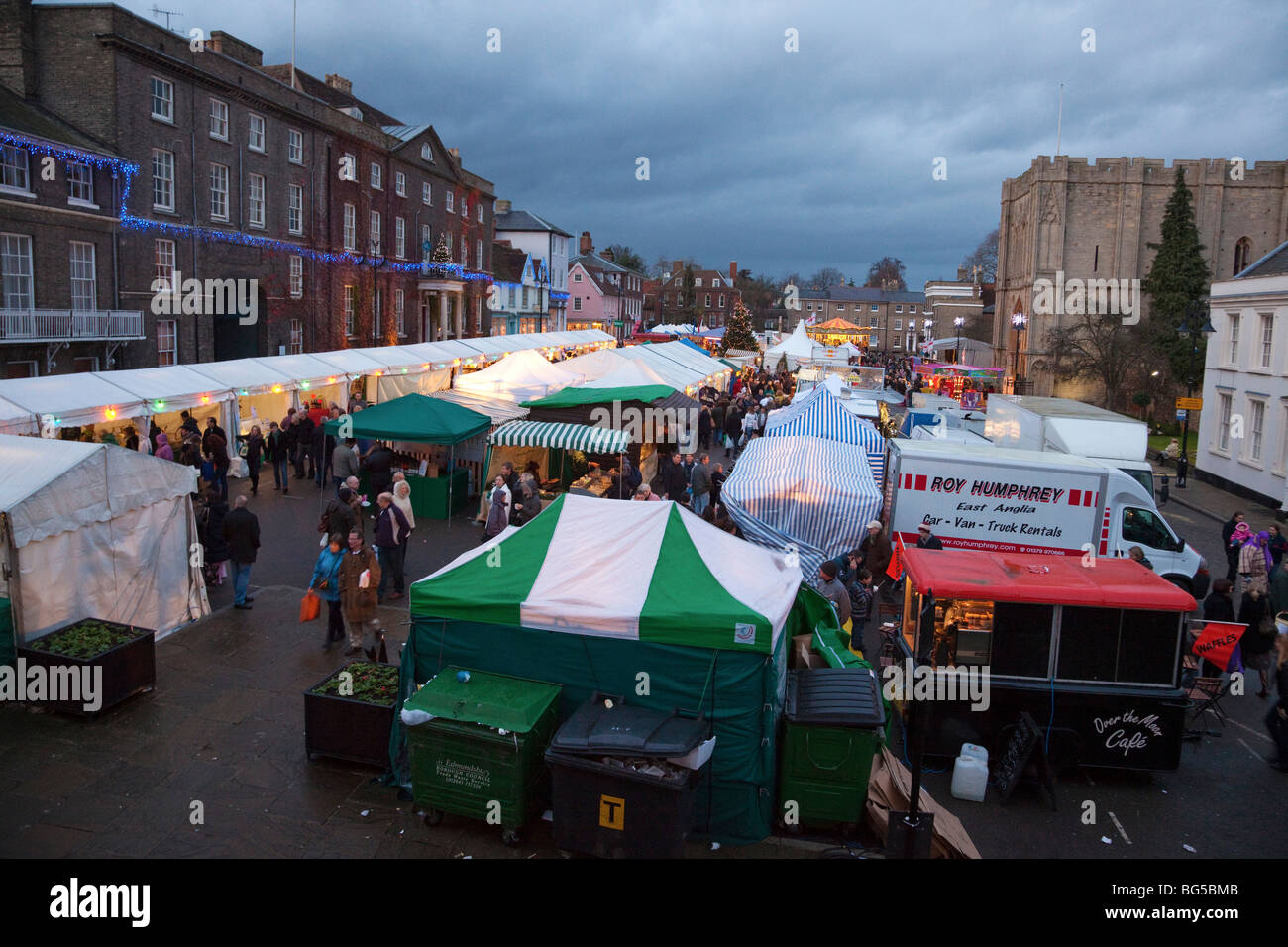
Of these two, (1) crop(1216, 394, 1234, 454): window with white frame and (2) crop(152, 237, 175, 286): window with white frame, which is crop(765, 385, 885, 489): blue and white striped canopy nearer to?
(1) crop(1216, 394, 1234, 454): window with white frame

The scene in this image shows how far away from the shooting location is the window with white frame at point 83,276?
967 inches

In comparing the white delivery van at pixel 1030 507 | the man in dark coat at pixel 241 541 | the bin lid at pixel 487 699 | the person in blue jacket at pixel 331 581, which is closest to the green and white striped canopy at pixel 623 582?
the bin lid at pixel 487 699

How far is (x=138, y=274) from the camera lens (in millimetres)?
26516

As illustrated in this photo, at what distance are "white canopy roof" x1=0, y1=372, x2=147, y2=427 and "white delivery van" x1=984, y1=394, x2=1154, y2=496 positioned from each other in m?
17.9

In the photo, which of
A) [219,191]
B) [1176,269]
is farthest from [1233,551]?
[1176,269]

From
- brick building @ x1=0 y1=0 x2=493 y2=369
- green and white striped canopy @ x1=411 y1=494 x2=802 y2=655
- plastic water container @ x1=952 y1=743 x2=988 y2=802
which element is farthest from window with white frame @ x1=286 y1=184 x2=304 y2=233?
plastic water container @ x1=952 y1=743 x2=988 y2=802

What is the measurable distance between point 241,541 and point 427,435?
17.5 feet

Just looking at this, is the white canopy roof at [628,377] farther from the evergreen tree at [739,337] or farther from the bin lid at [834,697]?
the evergreen tree at [739,337]

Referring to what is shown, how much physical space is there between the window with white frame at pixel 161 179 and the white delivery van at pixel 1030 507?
25.3 metres

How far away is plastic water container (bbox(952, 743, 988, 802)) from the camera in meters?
7.53

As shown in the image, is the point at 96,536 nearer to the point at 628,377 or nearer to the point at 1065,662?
the point at 1065,662
